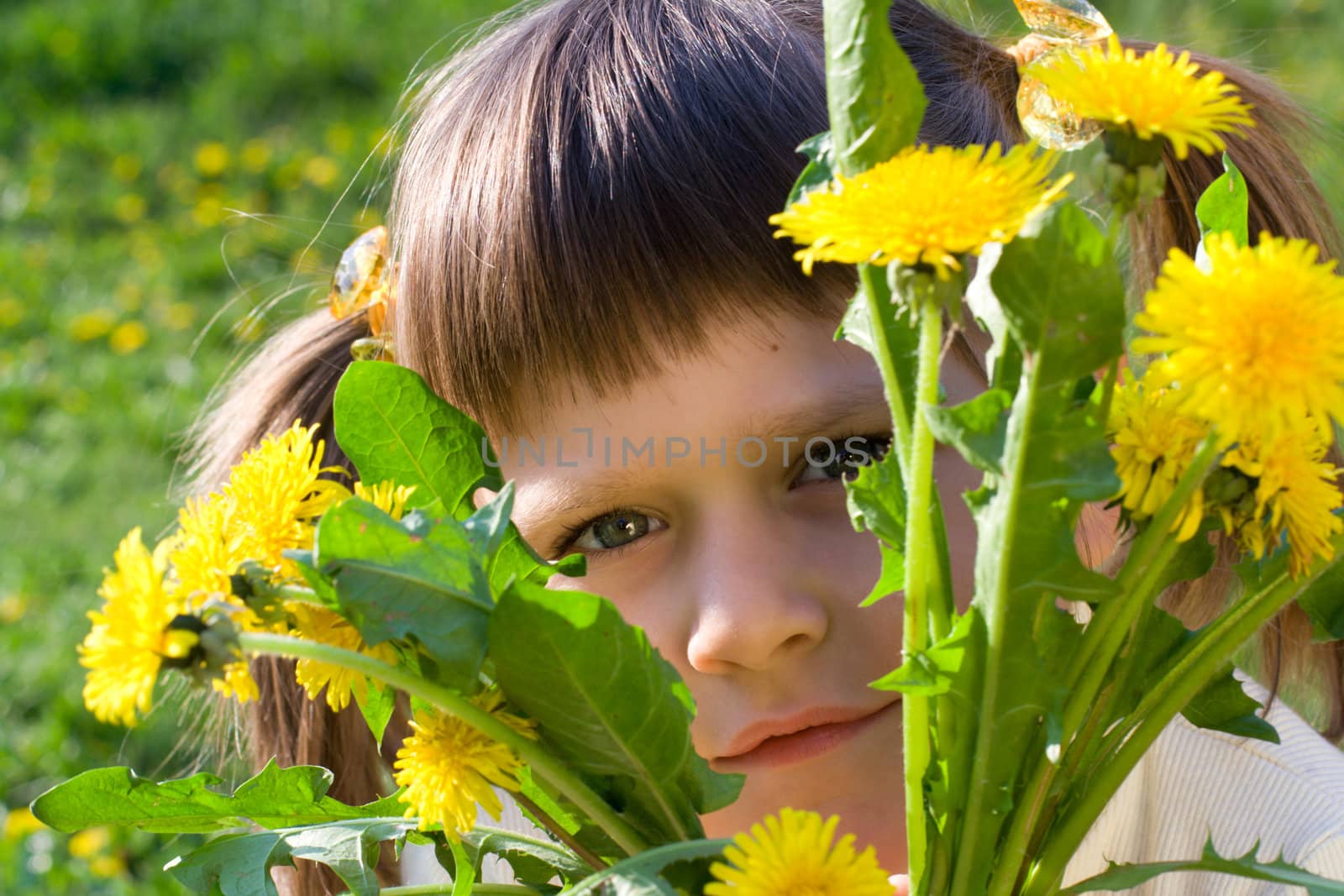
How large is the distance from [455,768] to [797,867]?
17cm

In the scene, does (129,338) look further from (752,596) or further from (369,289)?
(752,596)

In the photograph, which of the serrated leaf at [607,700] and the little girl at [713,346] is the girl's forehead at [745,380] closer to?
the little girl at [713,346]

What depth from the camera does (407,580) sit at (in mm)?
633

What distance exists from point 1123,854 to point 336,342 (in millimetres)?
1047

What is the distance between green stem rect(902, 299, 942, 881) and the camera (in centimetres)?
61

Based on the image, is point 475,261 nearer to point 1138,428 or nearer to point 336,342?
point 336,342

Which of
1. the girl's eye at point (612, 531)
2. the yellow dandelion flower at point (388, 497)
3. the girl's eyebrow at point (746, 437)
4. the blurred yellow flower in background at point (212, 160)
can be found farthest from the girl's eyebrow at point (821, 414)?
the blurred yellow flower in background at point (212, 160)

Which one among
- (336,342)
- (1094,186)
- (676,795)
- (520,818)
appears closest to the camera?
(1094,186)

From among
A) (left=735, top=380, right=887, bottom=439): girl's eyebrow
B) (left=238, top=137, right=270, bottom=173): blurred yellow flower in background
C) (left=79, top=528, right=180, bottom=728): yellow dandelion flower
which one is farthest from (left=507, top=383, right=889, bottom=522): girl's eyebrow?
(left=238, top=137, right=270, bottom=173): blurred yellow flower in background

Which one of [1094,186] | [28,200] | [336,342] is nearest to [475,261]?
[336,342]

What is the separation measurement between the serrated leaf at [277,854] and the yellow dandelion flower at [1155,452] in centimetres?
42

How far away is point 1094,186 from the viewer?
0.59 m

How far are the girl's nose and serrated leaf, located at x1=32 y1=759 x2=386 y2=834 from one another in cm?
29

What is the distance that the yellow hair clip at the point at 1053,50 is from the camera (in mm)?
917
